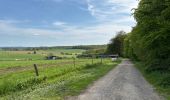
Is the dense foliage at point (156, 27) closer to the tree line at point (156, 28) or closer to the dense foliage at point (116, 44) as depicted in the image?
the tree line at point (156, 28)

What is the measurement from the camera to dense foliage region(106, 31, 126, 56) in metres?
140

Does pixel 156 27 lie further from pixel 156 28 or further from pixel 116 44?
pixel 116 44

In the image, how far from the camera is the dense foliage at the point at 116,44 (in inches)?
5493

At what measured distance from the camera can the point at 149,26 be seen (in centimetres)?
2712

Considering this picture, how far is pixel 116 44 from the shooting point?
14100 cm

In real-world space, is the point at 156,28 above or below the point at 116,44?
below

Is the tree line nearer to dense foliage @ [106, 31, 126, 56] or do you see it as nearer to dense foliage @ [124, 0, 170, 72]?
dense foliage @ [124, 0, 170, 72]

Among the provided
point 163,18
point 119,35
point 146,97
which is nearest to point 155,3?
point 163,18

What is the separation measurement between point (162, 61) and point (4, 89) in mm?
16593

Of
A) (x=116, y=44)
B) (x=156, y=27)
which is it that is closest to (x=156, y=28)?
(x=156, y=27)

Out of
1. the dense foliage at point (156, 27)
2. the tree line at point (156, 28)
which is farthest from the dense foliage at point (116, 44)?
the dense foliage at point (156, 27)

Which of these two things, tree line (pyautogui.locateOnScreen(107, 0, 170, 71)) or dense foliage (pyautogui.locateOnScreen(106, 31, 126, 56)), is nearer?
tree line (pyautogui.locateOnScreen(107, 0, 170, 71))

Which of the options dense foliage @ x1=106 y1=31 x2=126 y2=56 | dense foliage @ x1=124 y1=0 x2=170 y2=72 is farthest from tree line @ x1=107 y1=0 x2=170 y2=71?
dense foliage @ x1=106 y1=31 x2=126 y2=56

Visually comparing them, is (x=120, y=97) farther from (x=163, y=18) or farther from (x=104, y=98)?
(x=163, y=18)
